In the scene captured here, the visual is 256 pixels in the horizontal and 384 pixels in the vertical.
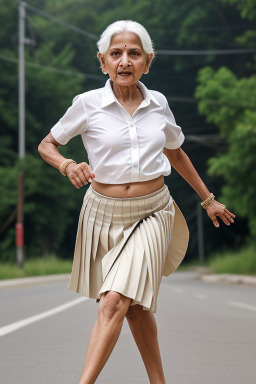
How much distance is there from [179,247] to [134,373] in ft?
6.78

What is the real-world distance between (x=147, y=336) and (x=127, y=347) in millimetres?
3937

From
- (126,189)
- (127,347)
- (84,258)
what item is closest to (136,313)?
(84,258)

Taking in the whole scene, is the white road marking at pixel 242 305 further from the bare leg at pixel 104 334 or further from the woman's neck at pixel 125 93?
the bare leg at pixel 104 334

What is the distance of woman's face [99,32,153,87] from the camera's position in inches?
178

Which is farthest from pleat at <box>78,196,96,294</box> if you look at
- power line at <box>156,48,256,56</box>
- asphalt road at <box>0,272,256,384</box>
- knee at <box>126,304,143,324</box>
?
power line at <box>156,48,256,56</box>

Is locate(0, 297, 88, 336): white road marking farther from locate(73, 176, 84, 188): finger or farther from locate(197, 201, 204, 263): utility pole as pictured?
locate(197, 201, 204, 263): utility pole

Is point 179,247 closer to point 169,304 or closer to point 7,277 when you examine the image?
point 169,304

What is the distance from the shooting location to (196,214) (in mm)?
68625

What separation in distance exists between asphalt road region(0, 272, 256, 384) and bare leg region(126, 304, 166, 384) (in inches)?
58.1

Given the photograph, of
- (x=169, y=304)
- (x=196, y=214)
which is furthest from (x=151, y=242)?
(x=196, y=214)

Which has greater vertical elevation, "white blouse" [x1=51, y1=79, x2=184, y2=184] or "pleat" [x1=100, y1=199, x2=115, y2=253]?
"white blouse" [x1=51, y1=79, x2=184, y2=184]

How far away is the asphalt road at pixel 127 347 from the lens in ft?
21.5

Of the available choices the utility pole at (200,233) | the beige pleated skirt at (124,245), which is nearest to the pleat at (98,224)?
the beige pleated skirt at (124,245)

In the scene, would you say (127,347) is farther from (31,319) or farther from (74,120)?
(74,120)
